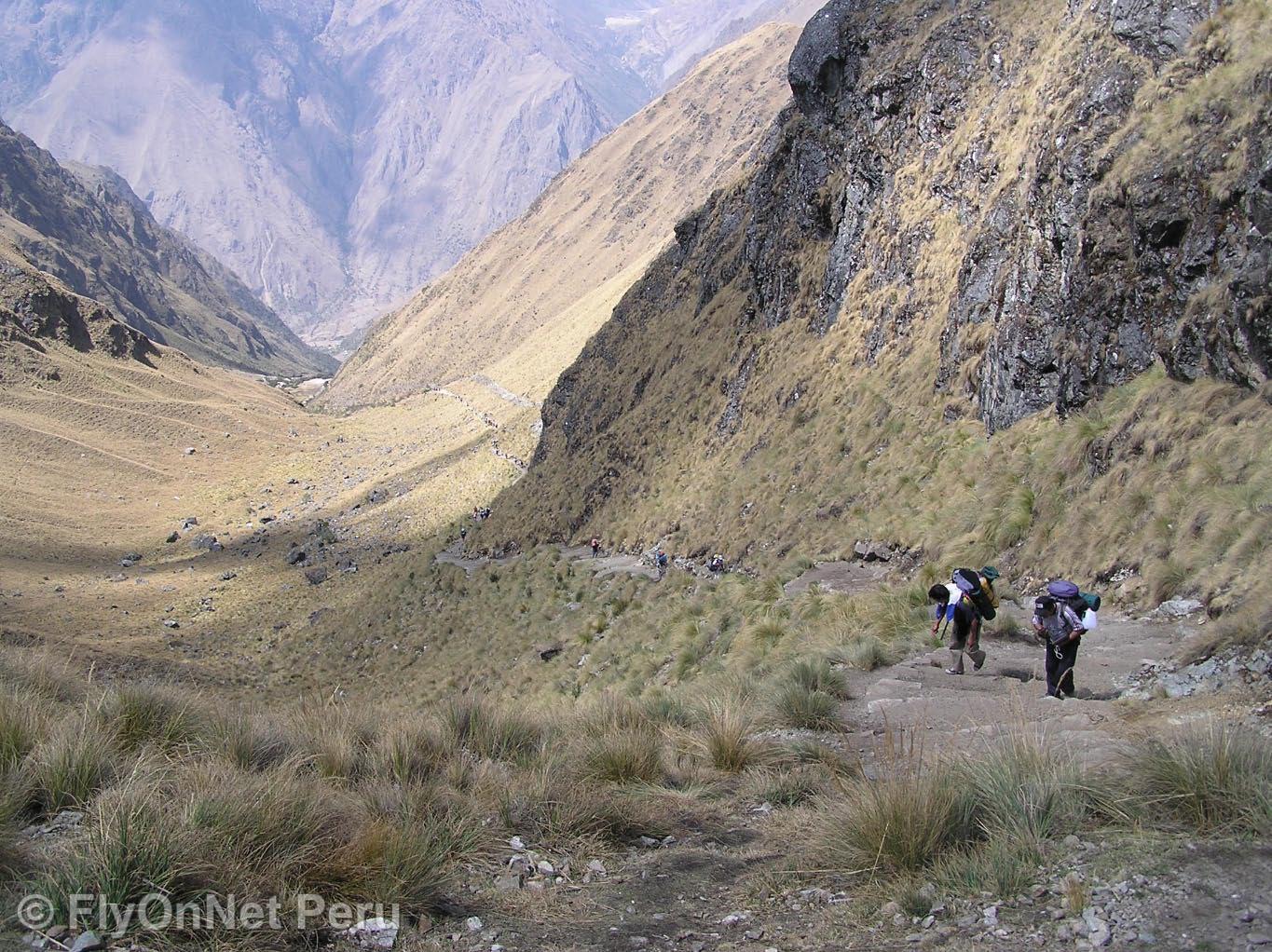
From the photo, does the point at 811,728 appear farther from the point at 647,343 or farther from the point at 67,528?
the point at 67,528

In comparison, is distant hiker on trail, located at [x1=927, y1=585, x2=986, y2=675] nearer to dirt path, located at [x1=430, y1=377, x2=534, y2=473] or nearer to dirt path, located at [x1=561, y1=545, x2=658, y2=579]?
dirt path, located at [x1=561, y1=545, x2=658, y2=579]

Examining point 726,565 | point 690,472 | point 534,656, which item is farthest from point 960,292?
point 534,656

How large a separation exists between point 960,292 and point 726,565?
8052 millimetres

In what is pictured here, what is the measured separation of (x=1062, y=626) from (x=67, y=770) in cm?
790

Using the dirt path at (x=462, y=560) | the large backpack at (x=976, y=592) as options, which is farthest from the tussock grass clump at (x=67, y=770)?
the dirt path at (x=462, y=560)

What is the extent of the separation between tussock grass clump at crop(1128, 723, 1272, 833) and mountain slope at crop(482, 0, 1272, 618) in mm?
4431

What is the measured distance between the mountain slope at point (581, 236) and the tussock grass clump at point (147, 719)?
11037 centimetres

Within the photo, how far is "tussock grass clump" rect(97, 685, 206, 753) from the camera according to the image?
260 inches

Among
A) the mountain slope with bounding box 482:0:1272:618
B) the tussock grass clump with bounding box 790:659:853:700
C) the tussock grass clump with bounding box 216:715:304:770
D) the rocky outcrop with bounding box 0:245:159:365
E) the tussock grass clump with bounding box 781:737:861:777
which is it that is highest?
the rocky outcrop with bounding box 0:245:159:365

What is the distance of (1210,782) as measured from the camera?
4641 millimetres

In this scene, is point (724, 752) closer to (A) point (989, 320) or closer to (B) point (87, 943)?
(B) point (87, 943)

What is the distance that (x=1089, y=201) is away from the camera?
1462cm

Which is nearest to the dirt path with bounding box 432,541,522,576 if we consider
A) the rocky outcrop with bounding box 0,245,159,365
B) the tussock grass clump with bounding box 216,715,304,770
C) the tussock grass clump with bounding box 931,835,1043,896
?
the tussock grass clump with bounding box 216,715,304,770

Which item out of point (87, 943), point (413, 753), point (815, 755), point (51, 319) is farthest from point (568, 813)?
point (51, 319)
